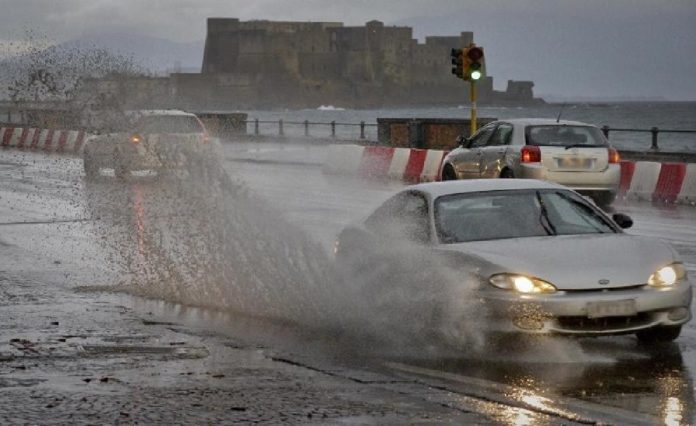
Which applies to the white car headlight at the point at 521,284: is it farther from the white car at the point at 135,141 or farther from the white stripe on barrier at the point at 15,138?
the white stripe on barrier at the point at 15,138

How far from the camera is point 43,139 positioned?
183 feet

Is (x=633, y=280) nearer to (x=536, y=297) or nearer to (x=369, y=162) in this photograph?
(x=536, y=297)

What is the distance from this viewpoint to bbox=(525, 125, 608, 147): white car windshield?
24.8 metres

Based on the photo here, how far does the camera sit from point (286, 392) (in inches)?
341

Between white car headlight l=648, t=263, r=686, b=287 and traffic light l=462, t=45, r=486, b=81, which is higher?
traffic light l=462, t=45, r=486, b=81

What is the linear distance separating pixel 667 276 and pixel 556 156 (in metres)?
14.6

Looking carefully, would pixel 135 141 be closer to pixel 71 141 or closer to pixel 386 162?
pixel 386 162

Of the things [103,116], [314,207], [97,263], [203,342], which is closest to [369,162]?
[103,116]

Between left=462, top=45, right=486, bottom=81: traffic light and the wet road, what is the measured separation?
4.45 m

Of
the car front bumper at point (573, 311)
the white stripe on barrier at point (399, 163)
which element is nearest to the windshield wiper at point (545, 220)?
the car front bumper at point (573, 311)

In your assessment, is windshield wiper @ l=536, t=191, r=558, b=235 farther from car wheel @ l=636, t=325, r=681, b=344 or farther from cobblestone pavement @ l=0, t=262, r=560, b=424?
cobblestone pavement @ l=0, t=262, r=560, b=424

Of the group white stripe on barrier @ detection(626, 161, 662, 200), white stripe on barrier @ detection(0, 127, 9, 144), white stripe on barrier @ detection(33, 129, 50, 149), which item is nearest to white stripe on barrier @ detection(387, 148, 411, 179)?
white stripe on barrier @ detection(626, 161, 662, 200)

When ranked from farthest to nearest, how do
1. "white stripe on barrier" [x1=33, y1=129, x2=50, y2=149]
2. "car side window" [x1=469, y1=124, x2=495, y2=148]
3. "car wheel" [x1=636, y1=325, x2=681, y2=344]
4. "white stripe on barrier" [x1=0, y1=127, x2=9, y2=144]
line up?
"white stripe on barrier" [x1=0, y1=127, x2=9, y2=144] < "white stripe on barrier" [x1=33, y1=129, x2=50, y2=149] < "car side window" [x1=469, y1=124, x2=495, y2=148] < "car wheel" [x1=636, y1=325, x2=681, y2=344]

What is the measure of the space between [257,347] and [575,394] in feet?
9.06
